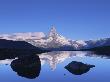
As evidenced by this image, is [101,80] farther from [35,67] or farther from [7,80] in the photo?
[35,67]

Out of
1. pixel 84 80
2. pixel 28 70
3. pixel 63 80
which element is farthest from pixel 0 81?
pixel 28 70

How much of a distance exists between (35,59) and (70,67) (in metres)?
11.0

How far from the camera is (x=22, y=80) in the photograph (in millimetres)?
52281

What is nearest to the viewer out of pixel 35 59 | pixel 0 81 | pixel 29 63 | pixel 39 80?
pixel 0 81

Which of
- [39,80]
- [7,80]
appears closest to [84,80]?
[39,80]

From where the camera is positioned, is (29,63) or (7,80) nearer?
(7,80)

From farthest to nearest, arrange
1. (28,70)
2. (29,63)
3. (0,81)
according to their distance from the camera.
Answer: (29,63), (28,70), (0,81)

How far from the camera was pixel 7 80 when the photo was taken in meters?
51.8

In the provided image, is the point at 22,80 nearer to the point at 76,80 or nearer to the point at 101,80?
the point at 76,80

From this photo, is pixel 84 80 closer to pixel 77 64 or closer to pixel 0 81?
pixel 0 81

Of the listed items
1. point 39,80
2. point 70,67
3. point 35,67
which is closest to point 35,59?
point 35,67

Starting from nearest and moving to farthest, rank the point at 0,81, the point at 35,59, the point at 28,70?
the point at 0,81, the point at 28,70, the point at 35,59

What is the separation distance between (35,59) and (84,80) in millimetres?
30862

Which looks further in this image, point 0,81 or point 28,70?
point 28,70
